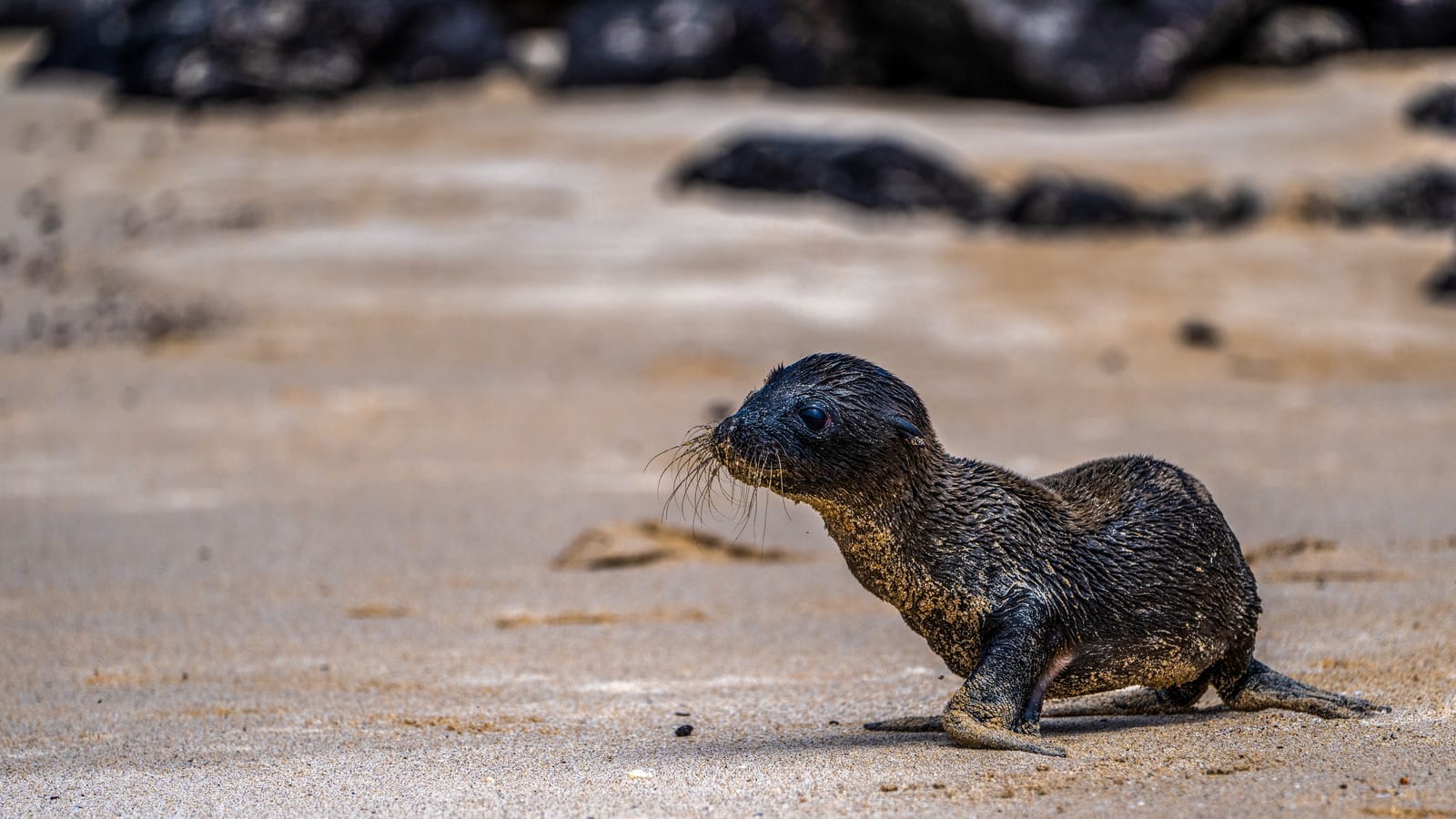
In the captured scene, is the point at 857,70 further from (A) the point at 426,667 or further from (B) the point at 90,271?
(A) the point at 426,667

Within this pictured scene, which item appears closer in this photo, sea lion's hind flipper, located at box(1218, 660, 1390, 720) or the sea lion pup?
the sea lion pup

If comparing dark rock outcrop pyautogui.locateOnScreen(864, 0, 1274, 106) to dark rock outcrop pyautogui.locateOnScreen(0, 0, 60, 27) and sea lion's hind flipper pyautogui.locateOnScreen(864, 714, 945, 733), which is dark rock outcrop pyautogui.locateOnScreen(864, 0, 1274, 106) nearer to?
dark rock outcrop pyautogui.locateOnScreen(0, 0, 60, 27)

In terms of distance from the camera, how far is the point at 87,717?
4957mm

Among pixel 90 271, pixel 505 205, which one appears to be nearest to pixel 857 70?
pixel 505 205

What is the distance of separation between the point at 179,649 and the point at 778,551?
274cm

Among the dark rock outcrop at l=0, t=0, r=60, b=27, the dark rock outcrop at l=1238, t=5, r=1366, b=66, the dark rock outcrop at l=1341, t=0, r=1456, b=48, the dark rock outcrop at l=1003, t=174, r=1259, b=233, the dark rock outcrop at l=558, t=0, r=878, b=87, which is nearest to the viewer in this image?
the dark rock outcrop at l=1003, t=174, r=1259, b=233

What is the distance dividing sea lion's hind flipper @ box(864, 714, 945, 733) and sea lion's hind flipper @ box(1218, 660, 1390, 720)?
2.63 ft

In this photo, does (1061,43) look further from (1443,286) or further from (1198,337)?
(1198,337)

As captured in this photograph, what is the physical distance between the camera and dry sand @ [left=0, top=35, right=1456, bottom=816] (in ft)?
14.0

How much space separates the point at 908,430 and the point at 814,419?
0.80ft

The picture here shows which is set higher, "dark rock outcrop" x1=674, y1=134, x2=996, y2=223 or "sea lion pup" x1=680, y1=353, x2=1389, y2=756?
"sea lion pup" x1=680, y1=353, x2=1389, y2=756

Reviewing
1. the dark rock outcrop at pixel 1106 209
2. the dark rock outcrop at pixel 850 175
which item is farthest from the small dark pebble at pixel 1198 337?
the dark rock outcrop at pixel 850 175

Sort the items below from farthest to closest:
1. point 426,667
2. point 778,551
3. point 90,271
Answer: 1. point 90,271
2. point 778,551
3. point 426,667

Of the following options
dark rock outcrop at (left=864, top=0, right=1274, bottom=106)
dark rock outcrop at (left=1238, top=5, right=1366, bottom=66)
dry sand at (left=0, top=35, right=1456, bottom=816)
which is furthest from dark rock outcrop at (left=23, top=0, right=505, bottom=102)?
dark rock outcrop at (left=1238, top=5, right=1366, bottom=66)
